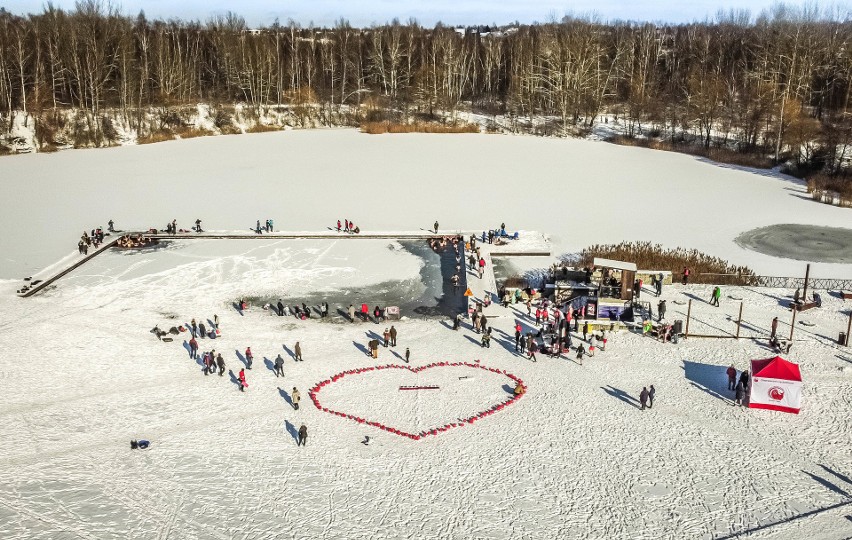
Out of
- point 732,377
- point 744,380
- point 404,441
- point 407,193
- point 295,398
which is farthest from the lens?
point 407,193

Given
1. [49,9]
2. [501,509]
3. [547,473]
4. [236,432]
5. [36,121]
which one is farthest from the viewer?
[49,9]

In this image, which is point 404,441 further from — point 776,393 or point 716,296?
point 716,296

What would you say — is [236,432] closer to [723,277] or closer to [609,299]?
[609,299]

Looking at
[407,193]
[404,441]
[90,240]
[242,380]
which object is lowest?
[404,441]

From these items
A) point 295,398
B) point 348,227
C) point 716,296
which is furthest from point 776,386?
point 348,227

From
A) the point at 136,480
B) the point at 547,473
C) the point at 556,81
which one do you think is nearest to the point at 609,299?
the point at 547,473

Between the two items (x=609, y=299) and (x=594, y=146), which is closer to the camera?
(x=609, y=299)
